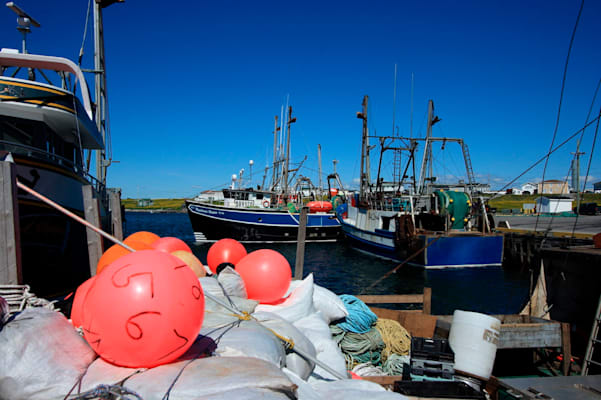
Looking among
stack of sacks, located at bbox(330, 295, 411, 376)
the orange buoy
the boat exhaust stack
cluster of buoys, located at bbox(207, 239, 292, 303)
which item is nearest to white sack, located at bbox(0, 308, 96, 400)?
cluster of buoys, located at bbox(207, 239, 292, 303)

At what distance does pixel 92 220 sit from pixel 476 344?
6832 millimetres

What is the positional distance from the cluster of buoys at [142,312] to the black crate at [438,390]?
2.39 metres

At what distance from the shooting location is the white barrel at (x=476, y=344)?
4773 mm

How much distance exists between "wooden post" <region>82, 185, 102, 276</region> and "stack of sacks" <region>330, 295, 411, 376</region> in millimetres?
4758

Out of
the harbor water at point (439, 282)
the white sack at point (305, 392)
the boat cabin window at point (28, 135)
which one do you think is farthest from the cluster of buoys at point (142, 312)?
the harbor water at point (439, 282)

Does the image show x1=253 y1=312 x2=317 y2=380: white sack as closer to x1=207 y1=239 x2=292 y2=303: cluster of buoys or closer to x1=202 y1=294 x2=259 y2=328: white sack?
x1=202 y1=294 x2=259 y2=328: white sack

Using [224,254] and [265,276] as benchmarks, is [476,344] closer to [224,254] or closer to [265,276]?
[265,276]

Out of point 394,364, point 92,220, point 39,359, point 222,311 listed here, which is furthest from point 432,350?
point 92,220

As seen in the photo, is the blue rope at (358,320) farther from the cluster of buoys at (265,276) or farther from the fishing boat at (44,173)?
the fishing boat at (44,173)

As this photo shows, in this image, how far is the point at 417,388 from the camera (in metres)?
3.79

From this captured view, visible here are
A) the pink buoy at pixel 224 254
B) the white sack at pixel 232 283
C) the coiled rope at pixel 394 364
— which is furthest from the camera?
the pink buoy at pixel 224 254

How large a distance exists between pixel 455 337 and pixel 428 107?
2396cm

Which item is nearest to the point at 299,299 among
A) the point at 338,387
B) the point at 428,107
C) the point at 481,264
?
the point at 338,387

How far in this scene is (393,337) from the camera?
607cm
